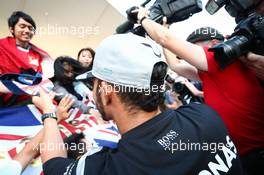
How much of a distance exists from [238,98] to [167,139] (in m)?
0.46

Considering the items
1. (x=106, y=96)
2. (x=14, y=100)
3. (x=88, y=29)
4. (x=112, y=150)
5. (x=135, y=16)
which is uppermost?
(x=135, y=16)

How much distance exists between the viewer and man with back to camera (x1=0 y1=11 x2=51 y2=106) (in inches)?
77.2

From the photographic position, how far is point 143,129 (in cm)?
84

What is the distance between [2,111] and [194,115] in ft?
3.39

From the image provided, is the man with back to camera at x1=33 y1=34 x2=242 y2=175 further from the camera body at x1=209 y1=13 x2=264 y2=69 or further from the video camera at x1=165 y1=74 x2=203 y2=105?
the video camera at x1=165 y1=74 x2=203 y2=105

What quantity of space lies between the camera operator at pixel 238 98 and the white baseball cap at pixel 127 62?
0.94 feet

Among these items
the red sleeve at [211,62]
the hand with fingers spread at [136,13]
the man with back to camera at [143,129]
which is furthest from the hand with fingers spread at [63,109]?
the red sleeve at [211,62]

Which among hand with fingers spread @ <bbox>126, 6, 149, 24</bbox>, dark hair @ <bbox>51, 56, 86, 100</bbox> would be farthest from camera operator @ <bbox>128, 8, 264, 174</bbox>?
dark hair @ <bbox>51, 56, 86, 100</bbox>

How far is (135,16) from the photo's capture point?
136 centimetres

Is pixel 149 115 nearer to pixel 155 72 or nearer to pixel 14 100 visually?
pixel 155 72

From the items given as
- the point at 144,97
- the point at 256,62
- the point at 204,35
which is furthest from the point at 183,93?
the point at 144,97

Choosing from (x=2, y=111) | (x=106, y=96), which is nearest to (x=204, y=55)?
(x=106, y=96)

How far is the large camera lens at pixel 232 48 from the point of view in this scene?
3.57ft

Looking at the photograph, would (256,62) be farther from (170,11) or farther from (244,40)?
(170,11)
